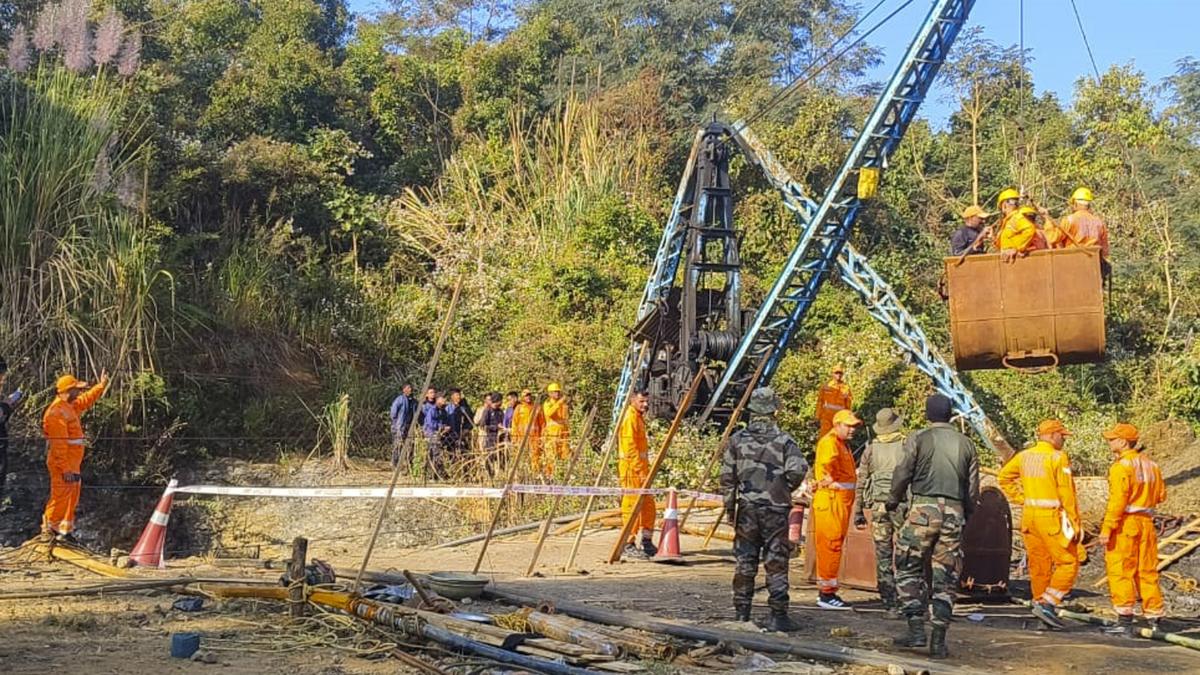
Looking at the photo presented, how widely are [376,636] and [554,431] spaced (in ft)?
31.5

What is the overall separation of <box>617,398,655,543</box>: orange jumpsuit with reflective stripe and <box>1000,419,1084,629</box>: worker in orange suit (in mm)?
3751

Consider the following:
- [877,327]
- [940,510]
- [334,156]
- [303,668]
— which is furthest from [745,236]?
[303,668]

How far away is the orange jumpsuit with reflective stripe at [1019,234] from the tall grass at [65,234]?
38.8 ft

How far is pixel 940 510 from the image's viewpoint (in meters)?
8.03

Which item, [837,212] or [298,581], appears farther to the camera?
[837,212]

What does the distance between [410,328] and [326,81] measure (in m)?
8.18

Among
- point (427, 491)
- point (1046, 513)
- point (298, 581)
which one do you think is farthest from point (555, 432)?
point (298, 581)

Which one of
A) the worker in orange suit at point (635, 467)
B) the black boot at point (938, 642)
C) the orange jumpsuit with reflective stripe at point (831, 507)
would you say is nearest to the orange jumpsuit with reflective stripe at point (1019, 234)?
the orange jumpsuit with reflective stripe at point (831, 507)

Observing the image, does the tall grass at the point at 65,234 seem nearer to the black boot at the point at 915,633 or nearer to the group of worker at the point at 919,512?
the group of worker at the point at 919,512

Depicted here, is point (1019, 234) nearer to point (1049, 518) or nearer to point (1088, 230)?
point (1088, 230)

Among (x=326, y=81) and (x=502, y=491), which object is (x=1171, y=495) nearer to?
(x=502, y=491)

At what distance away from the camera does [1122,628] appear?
9.20m

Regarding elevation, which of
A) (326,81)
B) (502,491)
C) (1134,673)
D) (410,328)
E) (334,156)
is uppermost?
(326,81)

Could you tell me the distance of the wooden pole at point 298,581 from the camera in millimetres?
8273
